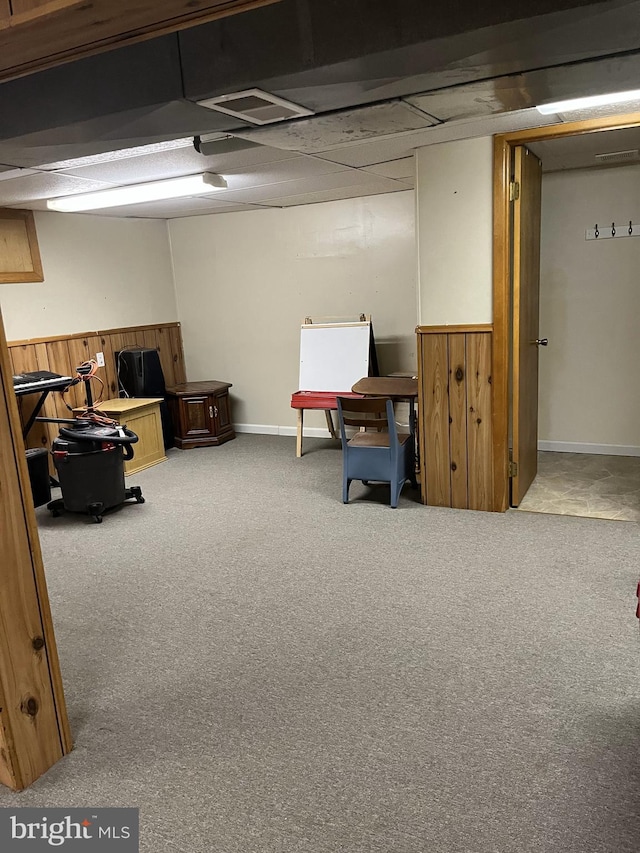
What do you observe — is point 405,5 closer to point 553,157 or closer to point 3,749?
point 3,749

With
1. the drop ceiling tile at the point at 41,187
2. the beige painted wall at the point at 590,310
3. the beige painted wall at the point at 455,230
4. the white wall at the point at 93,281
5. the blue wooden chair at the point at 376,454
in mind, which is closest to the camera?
the beige painted wall at the point at 455,230

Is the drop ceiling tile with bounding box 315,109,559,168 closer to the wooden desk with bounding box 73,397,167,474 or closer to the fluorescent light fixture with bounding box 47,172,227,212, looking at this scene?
the fluorescent light fixture with bounding box 47,172,227,212

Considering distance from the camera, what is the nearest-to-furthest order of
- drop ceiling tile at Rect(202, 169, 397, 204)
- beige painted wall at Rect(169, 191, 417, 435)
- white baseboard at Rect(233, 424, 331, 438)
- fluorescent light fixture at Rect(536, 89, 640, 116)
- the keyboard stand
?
1. fluorescent light fixture at Rect(536, 89, 640, 116)
2. drop ceiling tile at Rect(202, 169, 397, 204)
3. the keyboard stand
4. beige painted wall at Rect(169, 191, 417, 435)
5. white baseboard at Rect(233, 424, 331, 438)

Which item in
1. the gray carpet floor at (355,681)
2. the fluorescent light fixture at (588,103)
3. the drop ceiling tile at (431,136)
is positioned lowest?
the gray carpet floor at (355,681)

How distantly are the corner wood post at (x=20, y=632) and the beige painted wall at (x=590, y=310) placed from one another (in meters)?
4.28

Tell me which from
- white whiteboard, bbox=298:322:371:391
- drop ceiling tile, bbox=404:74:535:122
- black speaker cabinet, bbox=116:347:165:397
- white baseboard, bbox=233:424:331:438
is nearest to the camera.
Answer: drop ceiling tile, bbox=404:74:535:122

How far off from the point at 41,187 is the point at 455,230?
264 cm

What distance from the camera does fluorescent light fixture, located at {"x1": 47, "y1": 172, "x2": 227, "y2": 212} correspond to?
4156 millimetres

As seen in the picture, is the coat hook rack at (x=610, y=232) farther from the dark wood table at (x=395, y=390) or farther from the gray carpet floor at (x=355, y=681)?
the gray carpet floor at (x=355, y=681)

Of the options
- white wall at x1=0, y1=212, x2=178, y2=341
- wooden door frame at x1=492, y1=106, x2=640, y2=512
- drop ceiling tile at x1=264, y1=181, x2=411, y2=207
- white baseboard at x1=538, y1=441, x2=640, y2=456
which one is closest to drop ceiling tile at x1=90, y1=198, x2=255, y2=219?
white wall at x1=0, y1=212, x2=178, y2=341

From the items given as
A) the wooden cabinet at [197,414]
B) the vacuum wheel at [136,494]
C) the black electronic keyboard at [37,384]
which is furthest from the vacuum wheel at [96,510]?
the wooden cabinet at [197,414]

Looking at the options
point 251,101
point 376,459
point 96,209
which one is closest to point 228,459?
point 376,459

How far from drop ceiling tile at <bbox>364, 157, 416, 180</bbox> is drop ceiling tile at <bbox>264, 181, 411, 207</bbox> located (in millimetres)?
→ 417

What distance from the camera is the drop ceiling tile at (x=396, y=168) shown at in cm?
405
